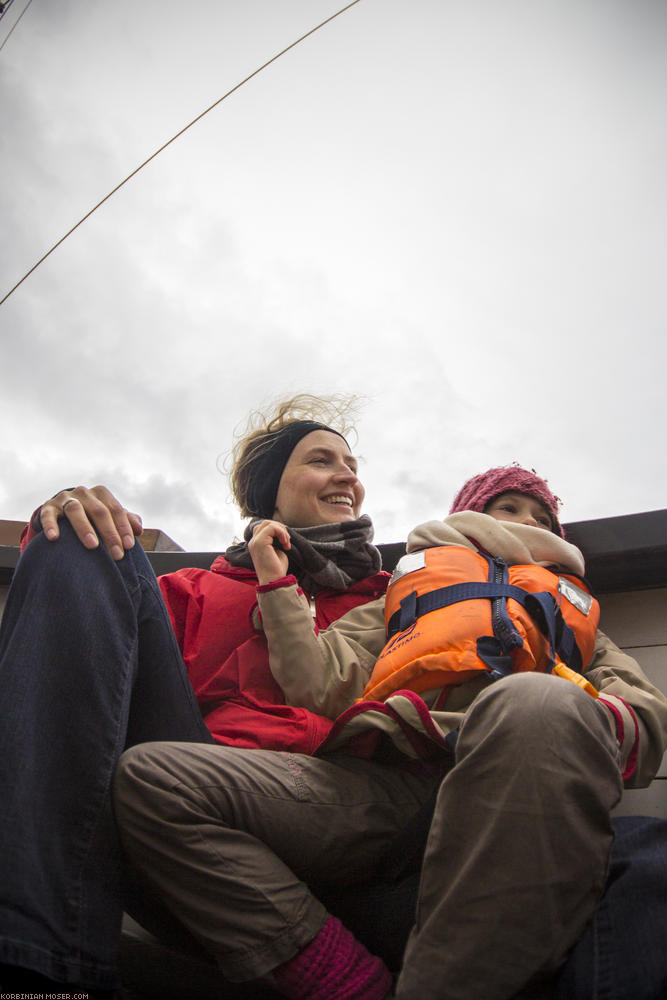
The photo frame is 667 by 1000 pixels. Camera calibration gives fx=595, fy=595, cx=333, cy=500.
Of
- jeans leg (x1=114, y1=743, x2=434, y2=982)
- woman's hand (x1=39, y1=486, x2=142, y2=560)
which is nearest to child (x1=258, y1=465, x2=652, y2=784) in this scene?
jeans leg (x1=114, y1=743, x2=434, y2=982)

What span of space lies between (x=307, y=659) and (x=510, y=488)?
101 cm

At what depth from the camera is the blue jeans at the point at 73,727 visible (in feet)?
2.85

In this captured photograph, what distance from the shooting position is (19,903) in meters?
0.84

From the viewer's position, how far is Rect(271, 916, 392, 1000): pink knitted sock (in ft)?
3.00

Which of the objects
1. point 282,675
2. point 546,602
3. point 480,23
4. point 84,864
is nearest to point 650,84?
point 480,23

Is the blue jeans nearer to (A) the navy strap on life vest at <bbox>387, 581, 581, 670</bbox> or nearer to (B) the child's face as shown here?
(A) the navy strap on life vest at <bbox>387, 581, 581, 670</bbox>

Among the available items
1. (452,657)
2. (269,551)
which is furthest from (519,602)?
(269,551)

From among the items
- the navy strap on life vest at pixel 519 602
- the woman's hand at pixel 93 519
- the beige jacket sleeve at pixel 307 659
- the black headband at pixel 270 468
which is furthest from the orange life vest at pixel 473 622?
the black headband at pixel 270 468

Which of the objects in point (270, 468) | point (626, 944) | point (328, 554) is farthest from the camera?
point (270, 468)

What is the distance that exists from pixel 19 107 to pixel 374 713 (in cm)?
548

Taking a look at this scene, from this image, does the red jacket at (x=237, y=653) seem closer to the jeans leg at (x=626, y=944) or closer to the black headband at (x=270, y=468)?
the black headband at (x=270, y=468)

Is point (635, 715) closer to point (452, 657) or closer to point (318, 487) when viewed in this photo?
point (452, 657)

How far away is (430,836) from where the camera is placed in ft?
2.75

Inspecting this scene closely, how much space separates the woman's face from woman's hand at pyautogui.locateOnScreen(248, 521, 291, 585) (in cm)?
41
